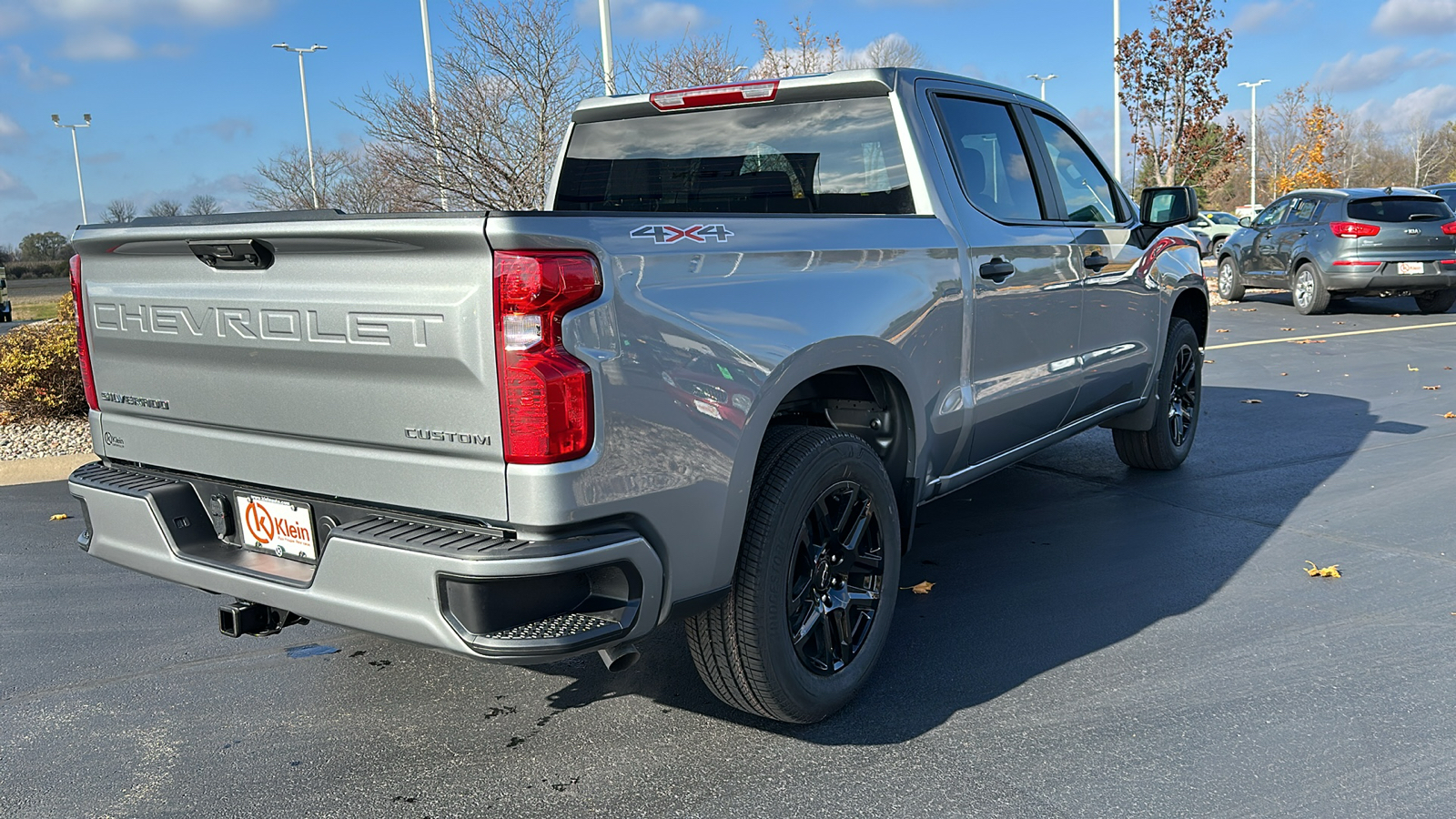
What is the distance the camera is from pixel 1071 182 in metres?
5.11

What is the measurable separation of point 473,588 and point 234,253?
1.12 m

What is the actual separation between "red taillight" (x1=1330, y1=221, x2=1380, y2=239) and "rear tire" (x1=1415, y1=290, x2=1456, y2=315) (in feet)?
4.57

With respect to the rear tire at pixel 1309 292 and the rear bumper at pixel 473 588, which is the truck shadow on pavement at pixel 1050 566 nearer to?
the rear bumper at pixel 473 588

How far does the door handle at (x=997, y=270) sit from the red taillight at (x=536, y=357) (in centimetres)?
205

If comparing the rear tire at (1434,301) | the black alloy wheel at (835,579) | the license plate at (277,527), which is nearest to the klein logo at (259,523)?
the license plate at (277,527)

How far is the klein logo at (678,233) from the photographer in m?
2.65

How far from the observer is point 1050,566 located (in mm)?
4781

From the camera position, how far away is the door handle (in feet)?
13.3

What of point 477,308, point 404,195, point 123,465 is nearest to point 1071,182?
point 477,308

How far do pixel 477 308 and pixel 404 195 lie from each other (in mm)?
11467

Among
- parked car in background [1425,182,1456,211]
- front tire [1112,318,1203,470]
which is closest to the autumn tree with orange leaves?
parked car in background [1425,182,1456,211]

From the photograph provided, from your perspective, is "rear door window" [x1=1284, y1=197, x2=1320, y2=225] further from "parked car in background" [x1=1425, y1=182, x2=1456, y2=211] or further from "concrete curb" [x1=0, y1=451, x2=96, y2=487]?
"concrete curb" [x1=0, y1=451, x2=96, y2=487]

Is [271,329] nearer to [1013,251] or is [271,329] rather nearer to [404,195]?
[1013,251]

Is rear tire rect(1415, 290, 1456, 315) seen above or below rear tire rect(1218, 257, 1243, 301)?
below
